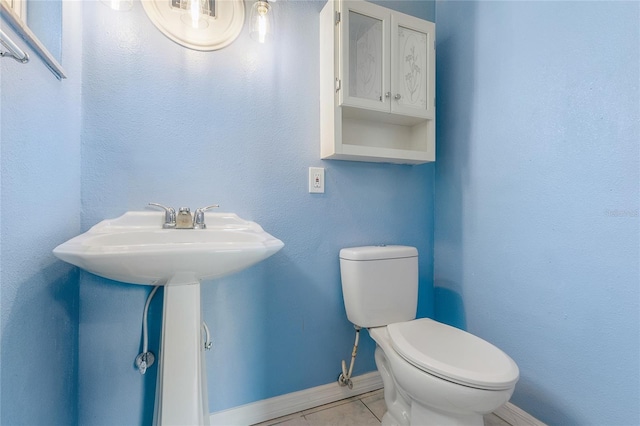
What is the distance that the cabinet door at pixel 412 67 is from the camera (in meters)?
1.31

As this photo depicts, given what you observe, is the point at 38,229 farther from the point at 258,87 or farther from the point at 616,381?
the point at 616,381

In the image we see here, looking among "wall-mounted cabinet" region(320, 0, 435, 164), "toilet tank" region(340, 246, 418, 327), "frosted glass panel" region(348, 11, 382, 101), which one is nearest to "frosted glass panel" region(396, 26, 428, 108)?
"wall-mounted cabinet" region(320, 0, 435, 164)

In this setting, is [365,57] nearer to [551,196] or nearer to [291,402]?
[551,196]

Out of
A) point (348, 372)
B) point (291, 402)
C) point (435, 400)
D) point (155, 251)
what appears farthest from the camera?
point (348, 372)

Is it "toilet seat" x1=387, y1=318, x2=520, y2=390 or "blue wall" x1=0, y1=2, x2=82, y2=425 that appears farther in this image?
"toilet seat" x1=387, y1=318, x2=520, y2=390

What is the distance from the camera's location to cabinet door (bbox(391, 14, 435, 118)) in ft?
4.31

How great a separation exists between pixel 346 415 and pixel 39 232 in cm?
128

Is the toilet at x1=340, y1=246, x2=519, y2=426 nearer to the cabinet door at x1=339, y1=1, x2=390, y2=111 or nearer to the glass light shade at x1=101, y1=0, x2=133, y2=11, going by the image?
the cabinet door at x1=339, y1=1, x2=390, y2=111

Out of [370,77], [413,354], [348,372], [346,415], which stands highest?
[370,77]

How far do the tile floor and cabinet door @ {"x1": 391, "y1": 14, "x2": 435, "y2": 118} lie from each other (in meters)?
1.33

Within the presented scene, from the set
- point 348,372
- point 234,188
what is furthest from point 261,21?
point 348,372

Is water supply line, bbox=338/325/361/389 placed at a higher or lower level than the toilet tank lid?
lower

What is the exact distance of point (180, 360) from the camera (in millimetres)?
899

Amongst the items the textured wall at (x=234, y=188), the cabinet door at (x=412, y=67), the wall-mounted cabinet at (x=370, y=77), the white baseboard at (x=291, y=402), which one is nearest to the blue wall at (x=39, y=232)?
the textured wall at (x=234, y=188)
